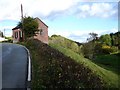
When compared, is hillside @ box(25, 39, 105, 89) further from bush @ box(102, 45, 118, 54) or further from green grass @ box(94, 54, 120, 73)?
bush @ box(102, 45, 118, 54)

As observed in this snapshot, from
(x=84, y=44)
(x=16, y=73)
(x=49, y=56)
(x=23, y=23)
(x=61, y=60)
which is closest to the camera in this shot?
(x=16, y=73)

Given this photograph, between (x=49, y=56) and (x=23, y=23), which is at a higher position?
(x=23, y=23)

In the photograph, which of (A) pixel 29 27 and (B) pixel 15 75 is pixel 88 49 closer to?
(A) pixel 29 27

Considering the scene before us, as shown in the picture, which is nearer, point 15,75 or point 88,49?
point 15,75

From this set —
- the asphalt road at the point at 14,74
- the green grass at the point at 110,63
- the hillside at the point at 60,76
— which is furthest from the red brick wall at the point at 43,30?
the asphalt road at the point at 14,74

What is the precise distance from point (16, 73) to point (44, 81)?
1.34 meters

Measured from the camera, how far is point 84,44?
61.4m

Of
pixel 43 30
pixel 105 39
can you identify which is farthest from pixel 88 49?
pixel 105 39

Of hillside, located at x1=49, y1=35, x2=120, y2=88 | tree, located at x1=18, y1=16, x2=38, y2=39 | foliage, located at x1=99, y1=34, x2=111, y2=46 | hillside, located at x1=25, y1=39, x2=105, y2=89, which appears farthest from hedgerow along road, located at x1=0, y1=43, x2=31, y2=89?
foliage, located at x1=99, y1=34, x2=111, y2=46

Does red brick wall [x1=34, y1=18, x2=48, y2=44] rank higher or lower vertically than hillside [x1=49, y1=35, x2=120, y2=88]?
higher

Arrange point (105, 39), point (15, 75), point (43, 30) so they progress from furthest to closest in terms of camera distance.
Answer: point (105, 39)
point (43, 30)
point (15, 75)

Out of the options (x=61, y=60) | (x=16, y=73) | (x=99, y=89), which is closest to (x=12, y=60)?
(x=61, y=60)

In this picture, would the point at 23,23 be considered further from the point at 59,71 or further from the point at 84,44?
the point at 59,71

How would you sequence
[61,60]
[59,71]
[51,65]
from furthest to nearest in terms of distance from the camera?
[61,60]
[51,65]
[59,71]
